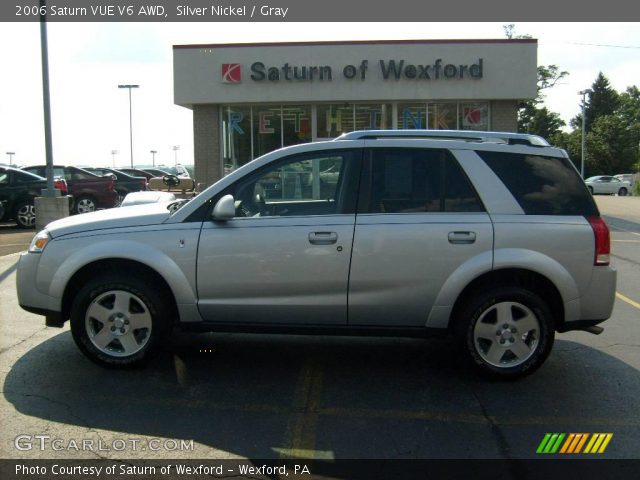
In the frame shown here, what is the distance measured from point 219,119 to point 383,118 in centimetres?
501

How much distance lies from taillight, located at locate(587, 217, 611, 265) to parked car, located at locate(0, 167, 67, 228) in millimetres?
14545

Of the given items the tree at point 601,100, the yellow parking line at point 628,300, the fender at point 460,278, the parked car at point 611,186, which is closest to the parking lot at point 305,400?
the fender at point 460,278

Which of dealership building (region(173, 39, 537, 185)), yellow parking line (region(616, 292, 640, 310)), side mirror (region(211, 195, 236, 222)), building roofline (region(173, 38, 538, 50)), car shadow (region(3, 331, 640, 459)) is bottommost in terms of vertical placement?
car shadow (region(3, 331, 640, 459))

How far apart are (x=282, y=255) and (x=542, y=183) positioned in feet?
6.96

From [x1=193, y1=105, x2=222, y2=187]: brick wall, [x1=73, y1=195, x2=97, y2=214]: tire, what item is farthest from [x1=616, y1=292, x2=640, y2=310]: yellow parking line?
[x1=73, y1=195, x2=97, y2=214]: tire

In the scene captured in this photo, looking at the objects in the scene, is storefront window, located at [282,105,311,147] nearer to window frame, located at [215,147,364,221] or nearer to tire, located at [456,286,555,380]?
window frame, located at [215,147,364,221]

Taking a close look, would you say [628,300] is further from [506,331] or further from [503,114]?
[503,114]

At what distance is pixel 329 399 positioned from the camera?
4.79m

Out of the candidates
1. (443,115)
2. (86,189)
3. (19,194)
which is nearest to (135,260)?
(19,194)

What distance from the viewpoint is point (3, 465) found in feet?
12.2

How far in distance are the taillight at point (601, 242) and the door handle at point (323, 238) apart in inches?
77.7

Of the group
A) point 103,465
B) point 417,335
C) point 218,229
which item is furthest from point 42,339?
point 417,335

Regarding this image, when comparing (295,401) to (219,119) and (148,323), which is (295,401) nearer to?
(148,323)

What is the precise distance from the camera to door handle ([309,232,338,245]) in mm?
4996
